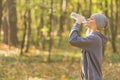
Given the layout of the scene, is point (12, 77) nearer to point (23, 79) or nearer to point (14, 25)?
point (23, 79)

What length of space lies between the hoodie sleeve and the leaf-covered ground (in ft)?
24.5

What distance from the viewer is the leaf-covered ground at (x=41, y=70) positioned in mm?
13906

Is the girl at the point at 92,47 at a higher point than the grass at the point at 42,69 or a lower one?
higher

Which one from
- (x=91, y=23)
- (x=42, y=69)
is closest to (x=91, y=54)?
(x=91, y=23)

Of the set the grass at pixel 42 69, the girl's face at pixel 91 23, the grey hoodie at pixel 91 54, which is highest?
the girl's face at pixel 91 23

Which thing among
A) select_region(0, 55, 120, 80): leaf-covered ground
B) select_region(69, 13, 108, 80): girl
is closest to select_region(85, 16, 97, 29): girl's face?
select_region(69, 13, 108, 80): girl

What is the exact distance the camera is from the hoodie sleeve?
5.54 m

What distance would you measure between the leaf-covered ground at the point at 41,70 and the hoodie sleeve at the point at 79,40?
294 inches

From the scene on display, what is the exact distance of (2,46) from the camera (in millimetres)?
24672

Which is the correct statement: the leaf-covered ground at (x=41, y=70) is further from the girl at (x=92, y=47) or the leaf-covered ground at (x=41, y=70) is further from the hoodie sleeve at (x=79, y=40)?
the hoodie sleeve at (x=79, y=40)

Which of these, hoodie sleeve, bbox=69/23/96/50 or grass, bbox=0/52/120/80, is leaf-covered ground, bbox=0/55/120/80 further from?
hoodie sleeve, bbox=69/23/96/50

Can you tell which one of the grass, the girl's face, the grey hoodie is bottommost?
the grass

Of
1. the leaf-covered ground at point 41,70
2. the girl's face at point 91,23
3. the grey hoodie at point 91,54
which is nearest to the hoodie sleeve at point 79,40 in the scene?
the grey hoodie at point 91,54

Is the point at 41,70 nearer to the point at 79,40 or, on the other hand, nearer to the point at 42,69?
the point at 42,69
